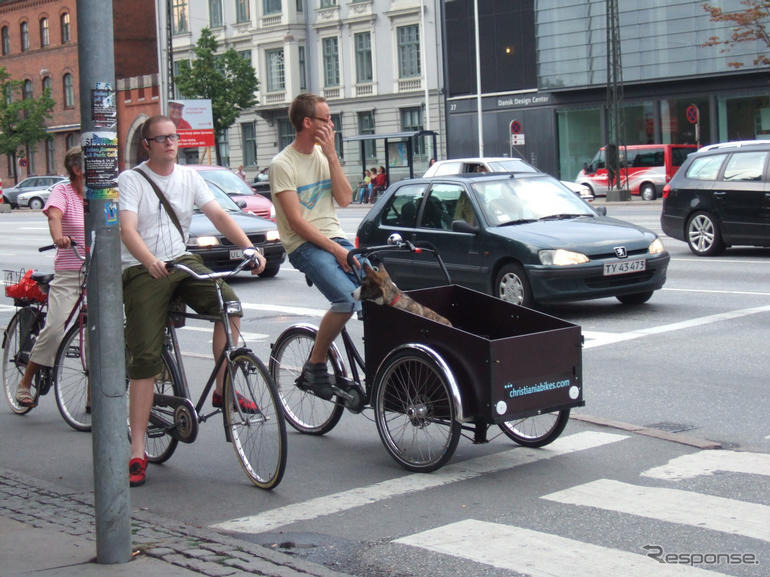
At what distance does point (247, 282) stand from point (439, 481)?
1195cm

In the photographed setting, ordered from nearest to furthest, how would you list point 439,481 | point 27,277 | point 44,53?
point 439,481 → point 27,277 → point 44,53

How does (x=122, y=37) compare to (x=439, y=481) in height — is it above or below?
above

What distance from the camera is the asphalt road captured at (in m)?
4.90

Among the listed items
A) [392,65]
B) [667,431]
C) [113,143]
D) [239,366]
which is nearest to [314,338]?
[239,366]

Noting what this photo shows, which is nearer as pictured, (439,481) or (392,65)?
(439,481)

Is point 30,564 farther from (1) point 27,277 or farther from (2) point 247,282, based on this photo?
(2) point 247,282

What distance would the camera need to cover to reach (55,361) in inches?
303

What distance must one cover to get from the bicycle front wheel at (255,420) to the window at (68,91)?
6988 centimetres

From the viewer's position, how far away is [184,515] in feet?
18.9

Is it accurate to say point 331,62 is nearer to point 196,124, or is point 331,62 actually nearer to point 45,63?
point 196,124

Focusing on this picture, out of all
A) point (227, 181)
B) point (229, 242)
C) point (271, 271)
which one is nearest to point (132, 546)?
point (229, 242)

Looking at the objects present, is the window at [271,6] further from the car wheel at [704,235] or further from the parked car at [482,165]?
the car wheel at [704,235]

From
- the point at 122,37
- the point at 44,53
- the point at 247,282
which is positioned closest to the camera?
the point at 122,37

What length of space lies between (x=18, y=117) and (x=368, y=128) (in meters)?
23.6
